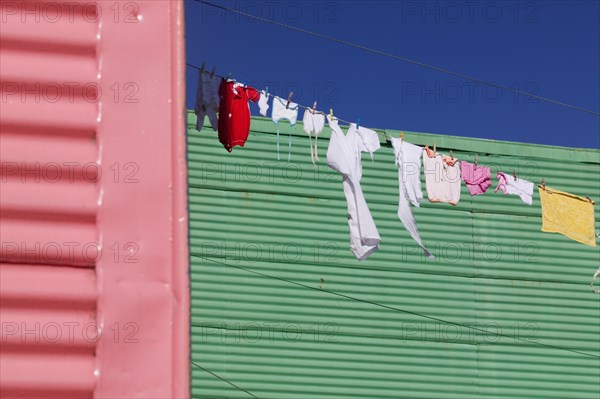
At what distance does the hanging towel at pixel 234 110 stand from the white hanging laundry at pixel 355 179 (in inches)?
→ 36.3

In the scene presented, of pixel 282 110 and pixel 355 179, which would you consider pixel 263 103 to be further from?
pixel 355 179

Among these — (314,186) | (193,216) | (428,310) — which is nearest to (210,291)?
(193,216)

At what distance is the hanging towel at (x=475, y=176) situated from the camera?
1384 cm

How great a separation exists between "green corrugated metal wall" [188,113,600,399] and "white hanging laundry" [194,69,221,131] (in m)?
4.04

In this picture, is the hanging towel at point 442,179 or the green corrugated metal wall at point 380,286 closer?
the hanging towel at point 442,179

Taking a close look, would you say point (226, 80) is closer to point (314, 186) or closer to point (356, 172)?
point (356, 172)

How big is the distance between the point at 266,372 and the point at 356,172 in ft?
14.3

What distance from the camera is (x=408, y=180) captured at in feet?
40.4

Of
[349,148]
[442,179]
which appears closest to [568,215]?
[442,179]

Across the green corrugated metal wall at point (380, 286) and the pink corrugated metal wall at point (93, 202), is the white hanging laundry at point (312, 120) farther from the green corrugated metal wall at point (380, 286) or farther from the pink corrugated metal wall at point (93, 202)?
the pink corrugated metal wall at point (93, 202)

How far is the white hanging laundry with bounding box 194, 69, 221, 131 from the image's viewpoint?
10.7 m

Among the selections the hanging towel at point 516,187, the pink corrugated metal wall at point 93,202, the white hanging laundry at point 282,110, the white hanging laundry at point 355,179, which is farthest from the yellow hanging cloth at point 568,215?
the pink corrugated metal wall at point 93,202

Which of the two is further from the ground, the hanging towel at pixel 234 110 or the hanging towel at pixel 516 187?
the hanging towel at pixel 234 110

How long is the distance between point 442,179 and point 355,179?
2.21 metres
